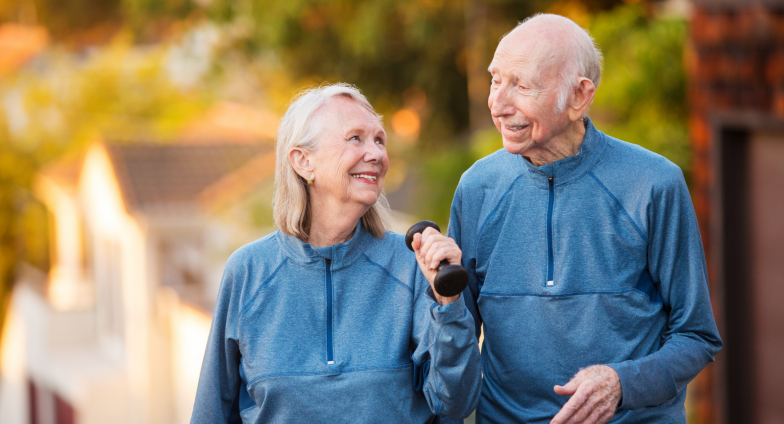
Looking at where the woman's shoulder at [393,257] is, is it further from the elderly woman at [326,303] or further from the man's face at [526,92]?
the man's face at [526,92]

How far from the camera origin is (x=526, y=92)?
1.74m

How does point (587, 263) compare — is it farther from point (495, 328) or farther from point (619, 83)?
point (619, 83)

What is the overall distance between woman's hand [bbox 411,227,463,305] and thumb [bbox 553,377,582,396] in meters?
0.28

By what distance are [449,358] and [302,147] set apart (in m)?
0.61

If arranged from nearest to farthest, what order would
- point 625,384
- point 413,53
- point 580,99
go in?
point 625,384 → point 580,99 → point 413,53

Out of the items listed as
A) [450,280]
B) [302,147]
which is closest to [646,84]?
[302,147]

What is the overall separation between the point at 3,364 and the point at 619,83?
11783 mm

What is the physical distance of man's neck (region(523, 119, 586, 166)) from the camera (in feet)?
5.95

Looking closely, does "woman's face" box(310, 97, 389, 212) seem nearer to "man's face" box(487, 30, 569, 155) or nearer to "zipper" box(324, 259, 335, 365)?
"zipper" box(324, 259, 335, 365)

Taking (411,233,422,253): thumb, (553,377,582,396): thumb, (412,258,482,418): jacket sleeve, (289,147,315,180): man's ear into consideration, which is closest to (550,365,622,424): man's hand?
(553,377,582,396): thumb

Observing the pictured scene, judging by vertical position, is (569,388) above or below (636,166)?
below

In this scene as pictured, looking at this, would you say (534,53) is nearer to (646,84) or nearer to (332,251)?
(332,251)

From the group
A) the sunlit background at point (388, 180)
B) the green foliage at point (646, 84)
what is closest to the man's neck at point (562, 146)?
the sunlit background at point (388, 180)

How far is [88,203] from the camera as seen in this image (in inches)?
430
